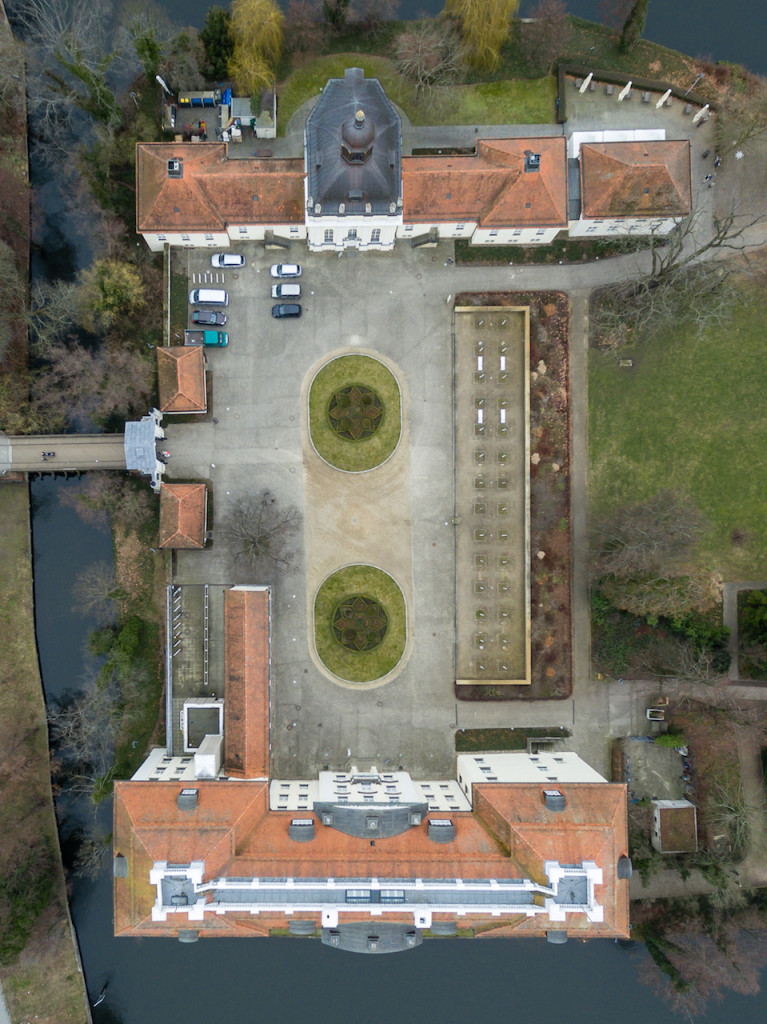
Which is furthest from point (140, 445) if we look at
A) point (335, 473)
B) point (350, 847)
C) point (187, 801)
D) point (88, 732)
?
point (350, 847)

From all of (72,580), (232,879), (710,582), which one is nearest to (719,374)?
(710,582)

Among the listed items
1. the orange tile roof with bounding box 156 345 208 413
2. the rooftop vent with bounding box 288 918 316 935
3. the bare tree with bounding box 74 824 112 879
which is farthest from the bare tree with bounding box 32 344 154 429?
the rooftop vent with bounding box 288 918 316 935

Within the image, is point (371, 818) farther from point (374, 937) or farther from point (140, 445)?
point (140, 445)

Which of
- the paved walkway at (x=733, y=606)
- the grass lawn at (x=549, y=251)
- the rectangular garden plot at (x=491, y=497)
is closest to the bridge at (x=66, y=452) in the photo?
the rectangular garden plot at (x=491, y=497)

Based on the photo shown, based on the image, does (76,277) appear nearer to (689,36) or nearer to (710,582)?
(689,36)

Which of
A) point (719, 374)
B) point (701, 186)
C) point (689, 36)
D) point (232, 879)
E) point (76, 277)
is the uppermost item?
point (689, 36)

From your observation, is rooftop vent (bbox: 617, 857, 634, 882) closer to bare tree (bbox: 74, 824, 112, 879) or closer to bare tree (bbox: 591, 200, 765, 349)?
bare tree (bbox: 591, 200, 765, 349)

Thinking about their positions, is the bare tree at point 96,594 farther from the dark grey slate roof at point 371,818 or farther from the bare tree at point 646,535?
the bare tree at point 646,535
